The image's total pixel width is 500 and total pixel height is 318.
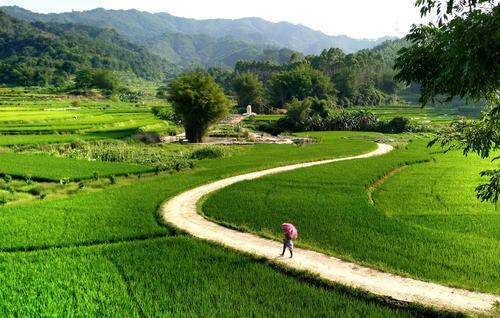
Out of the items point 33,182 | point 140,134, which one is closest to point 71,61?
point 140,134

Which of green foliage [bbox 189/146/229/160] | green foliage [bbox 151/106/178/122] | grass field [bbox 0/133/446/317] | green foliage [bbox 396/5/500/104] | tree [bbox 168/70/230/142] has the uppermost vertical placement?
green foliage [bbox 396/5/500/104]

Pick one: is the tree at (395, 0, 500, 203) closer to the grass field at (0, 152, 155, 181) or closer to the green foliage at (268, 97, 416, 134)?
the grass field at (0, 152, 155, 181)

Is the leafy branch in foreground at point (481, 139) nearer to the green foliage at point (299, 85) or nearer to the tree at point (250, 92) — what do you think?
the green foliage at point (299, 85)

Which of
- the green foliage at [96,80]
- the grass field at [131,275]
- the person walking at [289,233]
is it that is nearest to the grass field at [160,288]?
the grass field at [131,275]

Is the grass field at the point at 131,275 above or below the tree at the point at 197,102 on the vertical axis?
below

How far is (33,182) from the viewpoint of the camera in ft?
88.6

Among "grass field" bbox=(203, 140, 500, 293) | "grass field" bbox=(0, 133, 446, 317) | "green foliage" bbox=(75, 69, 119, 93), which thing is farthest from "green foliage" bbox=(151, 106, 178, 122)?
"green foliage" bbox=(75, 69, 119, 93)

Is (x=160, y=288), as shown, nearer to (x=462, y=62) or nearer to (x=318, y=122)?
(x=462, y=62)

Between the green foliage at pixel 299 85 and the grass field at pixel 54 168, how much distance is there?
7698 cm

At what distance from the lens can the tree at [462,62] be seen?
21.6 ft

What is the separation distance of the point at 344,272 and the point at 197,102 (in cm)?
4057

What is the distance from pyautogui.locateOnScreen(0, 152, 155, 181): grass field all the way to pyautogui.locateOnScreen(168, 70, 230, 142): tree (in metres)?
19.8

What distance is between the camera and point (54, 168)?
99.1ft

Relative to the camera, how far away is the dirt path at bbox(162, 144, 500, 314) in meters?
11.4
